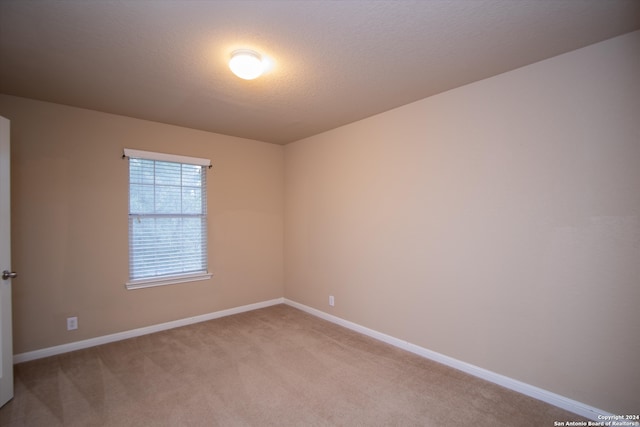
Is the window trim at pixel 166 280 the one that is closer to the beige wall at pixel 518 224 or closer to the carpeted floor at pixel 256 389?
the carpeted floor at pixel 256 389

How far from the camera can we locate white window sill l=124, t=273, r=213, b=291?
348 centimetres

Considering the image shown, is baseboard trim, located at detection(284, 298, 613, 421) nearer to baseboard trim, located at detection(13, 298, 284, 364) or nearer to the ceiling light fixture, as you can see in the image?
baseboard trim, located at detection(13, 298, 284, 364)

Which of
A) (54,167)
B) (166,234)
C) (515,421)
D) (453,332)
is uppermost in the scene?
(54,167)

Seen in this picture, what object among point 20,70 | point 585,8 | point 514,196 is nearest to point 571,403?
point 514,196

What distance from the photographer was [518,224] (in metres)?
2.36

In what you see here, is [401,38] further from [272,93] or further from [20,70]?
[20,70]

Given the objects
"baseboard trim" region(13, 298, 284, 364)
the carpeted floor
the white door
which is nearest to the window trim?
"baseboard trim" region(13, 298, 284, 364)

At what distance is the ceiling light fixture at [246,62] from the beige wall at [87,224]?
2.02 meters

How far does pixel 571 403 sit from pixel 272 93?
3341 millimetres

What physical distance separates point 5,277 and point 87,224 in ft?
3.35

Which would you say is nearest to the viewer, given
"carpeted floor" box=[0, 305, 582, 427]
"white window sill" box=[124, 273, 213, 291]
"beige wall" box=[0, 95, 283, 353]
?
"carpeted floor" box=[0, 305, 582, 427]

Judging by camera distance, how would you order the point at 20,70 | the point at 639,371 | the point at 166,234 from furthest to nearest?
the point at 166,234
the point at 20,70
the point at 639,371

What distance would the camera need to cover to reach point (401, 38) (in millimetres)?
1970

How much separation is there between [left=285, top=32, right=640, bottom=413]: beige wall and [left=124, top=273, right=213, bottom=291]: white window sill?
203 centimetres
